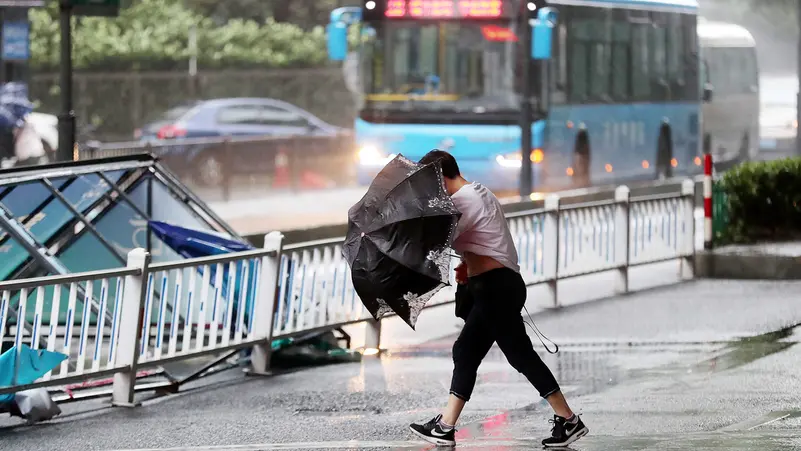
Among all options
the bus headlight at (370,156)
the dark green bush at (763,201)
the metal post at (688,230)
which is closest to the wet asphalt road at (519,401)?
the metal post at (688,230)

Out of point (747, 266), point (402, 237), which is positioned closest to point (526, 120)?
point (747, 266)

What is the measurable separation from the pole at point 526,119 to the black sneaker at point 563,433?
15.6 meters

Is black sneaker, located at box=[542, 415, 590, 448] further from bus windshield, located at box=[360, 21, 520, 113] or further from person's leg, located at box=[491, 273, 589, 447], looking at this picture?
bus windshield, located at box=[360, 21, 520, 113]

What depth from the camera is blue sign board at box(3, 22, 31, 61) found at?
860 inches

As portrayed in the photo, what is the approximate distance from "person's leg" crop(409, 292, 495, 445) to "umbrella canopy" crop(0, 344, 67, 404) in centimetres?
253

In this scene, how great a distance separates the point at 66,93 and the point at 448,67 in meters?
10.5

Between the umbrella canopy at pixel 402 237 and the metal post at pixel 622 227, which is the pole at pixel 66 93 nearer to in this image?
the metal post at pixel 622 227

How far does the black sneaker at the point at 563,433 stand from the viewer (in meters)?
7.97

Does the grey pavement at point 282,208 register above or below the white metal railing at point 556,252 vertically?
below

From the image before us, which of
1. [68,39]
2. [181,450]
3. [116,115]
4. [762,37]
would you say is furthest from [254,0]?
[181,450]

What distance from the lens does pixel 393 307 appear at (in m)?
7.92

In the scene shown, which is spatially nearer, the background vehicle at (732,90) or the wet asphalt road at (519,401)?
the wet asphalt road at (519,401)

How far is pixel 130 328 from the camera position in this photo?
10.0m

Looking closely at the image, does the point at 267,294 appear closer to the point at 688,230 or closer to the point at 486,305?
the point at 486,305
